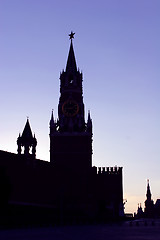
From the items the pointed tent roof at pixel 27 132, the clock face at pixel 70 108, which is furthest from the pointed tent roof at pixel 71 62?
the pointed tent roof at pixel 27 132

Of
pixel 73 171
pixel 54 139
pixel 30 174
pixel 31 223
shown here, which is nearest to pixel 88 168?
pixel 73 171

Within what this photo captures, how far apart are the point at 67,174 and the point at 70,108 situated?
19251 millimetres

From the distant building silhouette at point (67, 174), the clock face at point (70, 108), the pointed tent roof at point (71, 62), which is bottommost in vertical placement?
the distant building silhouette at point (67, 174)

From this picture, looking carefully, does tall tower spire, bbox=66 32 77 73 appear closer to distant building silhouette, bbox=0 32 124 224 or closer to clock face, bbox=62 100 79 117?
distant building silhouette, bbox=0 32 124 224

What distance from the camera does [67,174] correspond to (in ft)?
324

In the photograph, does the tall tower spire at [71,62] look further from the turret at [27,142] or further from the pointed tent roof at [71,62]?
→ the turret at [27,142]

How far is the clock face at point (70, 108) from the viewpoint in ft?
366

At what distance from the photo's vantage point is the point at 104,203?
101m

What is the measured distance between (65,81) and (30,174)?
33188 mm

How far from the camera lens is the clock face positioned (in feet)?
366

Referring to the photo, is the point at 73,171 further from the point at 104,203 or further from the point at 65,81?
the point at 65,81

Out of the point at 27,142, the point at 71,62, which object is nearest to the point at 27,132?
the point at 27,142

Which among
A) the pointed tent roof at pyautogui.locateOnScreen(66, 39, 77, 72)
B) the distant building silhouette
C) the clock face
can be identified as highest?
the pointed tent roof at pyautogui.locateOnScreen(66, 39, 77, 72)

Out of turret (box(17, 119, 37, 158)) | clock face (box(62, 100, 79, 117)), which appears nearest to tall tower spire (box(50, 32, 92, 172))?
clock face (box(62, 100, 79, 117))
